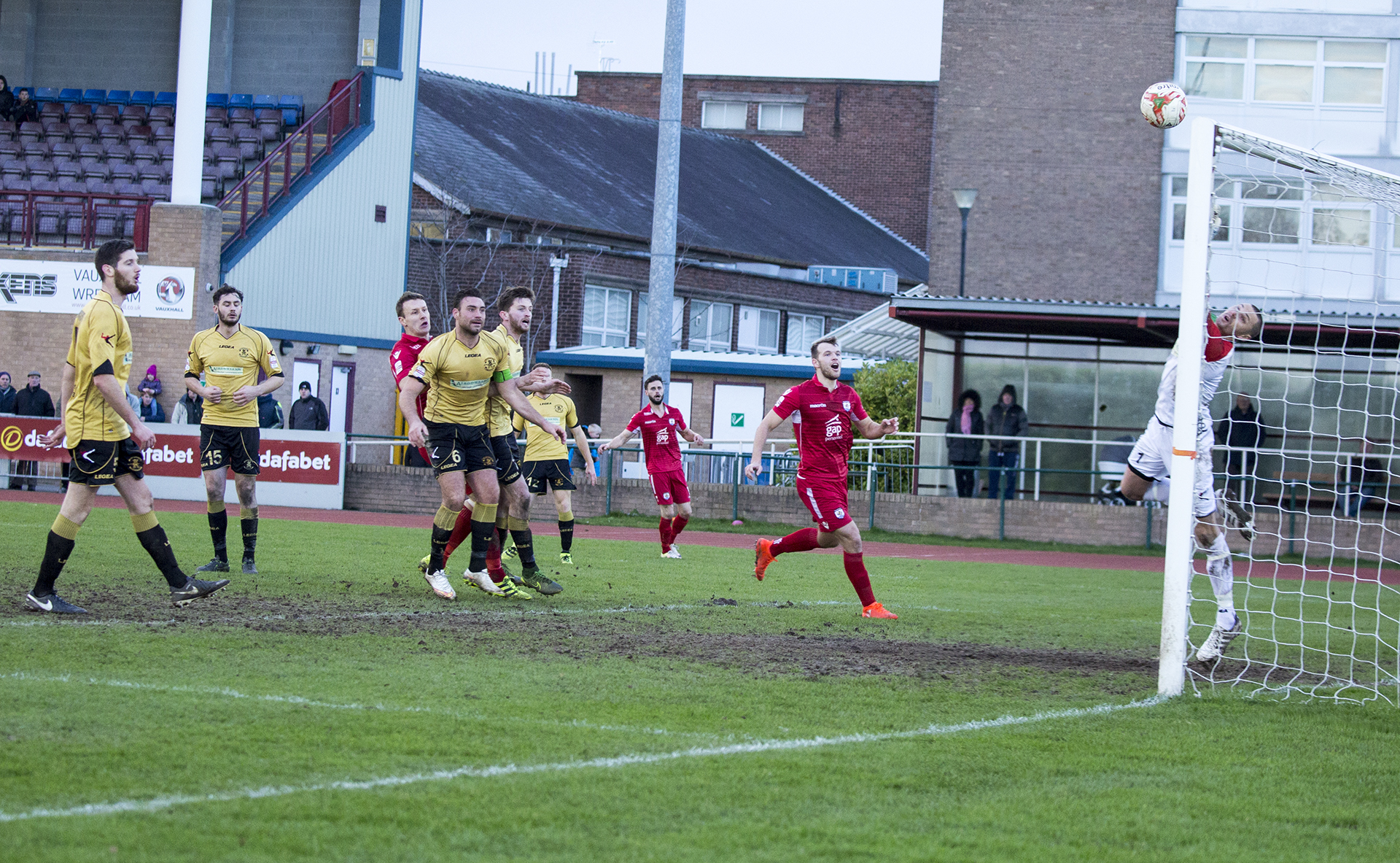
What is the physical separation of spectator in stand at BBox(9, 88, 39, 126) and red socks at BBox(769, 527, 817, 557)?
2536 cm

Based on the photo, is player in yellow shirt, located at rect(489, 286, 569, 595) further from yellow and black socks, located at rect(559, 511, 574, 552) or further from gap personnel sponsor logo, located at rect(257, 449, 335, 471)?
gap personnel sponsor logo, located at rect(257, 449, 335, 471)

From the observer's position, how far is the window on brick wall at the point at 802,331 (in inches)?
1871

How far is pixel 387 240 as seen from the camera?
32.2 metres

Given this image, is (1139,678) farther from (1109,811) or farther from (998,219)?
(998,219)

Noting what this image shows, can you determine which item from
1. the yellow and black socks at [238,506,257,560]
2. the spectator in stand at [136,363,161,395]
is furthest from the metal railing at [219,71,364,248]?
the yellow and black socks at [238,506,257,560]

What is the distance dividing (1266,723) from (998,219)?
91.4ft

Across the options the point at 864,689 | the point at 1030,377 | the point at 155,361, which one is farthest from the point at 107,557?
the point at 1030,377

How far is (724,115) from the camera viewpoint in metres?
61.7

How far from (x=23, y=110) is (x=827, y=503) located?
26.3 metres

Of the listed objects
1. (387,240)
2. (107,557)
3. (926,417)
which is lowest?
(107,557)

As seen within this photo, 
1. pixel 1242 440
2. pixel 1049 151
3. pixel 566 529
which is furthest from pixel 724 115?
pixel 566 529

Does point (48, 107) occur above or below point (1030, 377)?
above

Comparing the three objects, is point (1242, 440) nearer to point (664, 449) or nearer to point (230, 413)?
point (664, 449)

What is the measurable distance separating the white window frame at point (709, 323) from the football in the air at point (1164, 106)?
34.3 metres
